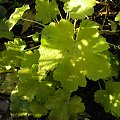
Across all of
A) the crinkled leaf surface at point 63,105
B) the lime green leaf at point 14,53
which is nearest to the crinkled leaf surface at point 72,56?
the crinkled leaf surface at point 63,105

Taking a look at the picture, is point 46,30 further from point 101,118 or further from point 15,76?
point 101,118

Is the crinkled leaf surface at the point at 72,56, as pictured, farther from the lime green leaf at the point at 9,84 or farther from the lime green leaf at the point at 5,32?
the lime green leaf at the point at 5,32

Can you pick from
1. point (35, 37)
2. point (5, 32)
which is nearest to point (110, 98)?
point (35, 37)

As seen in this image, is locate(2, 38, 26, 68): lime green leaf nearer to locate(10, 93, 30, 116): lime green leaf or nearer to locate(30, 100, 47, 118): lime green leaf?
locate(10, 93, 30, 116): lime green leaf

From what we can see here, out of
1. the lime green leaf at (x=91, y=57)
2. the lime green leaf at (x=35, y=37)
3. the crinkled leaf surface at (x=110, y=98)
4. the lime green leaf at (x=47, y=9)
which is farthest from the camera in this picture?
the lime green leaf at (x=35, y=37)

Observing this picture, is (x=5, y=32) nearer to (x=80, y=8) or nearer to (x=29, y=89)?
(x=29, y=89)

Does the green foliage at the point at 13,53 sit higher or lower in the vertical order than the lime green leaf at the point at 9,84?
higher

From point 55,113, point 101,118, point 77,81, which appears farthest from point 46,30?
point 101,118
